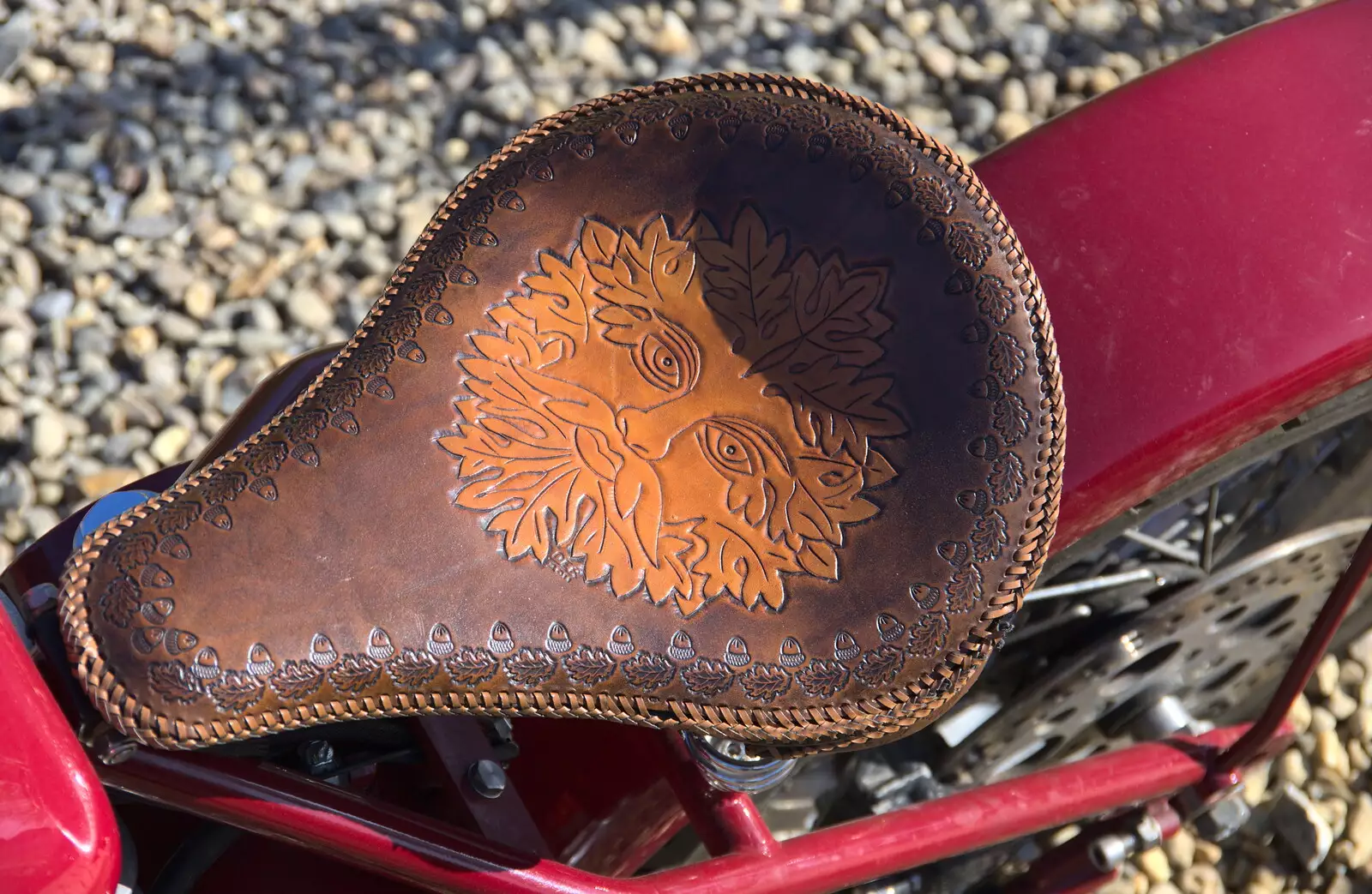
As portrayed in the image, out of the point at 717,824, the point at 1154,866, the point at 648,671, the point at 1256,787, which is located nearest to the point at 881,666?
the point at 648,671

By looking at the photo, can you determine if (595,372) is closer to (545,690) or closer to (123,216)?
(545,690)

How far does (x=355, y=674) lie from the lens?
70cm

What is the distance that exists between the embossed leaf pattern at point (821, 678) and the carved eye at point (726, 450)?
131 mm

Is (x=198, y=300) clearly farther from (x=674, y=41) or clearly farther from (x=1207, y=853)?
(x=1207, y=853)

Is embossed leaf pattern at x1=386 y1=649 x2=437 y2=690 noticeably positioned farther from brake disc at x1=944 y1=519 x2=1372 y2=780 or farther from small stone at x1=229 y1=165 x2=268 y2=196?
small stone at x1=229 y1=165 x2=268 y2=196

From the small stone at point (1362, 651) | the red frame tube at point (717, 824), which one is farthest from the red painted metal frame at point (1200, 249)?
the small stone at point (1362, 651)

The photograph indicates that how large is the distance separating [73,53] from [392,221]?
579 millimetres

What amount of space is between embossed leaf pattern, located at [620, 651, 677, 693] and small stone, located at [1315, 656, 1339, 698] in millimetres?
1305

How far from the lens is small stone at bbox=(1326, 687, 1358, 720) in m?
1.69

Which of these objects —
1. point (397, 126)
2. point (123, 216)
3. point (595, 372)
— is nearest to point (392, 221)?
point (397, 126)

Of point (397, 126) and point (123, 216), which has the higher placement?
point (397, 126)

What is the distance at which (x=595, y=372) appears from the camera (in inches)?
32.0

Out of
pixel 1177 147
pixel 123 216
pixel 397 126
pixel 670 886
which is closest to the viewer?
pixel 670 886

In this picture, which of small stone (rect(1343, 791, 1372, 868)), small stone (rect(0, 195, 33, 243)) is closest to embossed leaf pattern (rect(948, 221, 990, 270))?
small stone (rect(1343, 791, 1372, 868))
